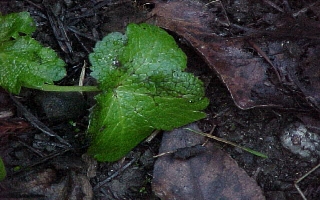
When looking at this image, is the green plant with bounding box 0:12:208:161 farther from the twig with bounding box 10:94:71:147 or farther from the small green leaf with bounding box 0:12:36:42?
the twig with bounding box 10:94:71:147

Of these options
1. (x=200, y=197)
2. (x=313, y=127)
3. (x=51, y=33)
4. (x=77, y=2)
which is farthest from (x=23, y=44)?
(x=313, y=127)


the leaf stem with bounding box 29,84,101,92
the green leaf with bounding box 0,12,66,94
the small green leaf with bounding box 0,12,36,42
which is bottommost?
the leaf stem with bounding box 29,84,101,92

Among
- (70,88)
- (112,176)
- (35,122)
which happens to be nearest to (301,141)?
(112,176)

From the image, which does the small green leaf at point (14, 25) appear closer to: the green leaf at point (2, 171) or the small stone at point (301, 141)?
the green leaf at point (2, 171)

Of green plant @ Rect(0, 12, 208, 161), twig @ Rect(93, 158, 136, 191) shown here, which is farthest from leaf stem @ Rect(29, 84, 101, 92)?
twig @ Rect(93, 158, 136, 191)

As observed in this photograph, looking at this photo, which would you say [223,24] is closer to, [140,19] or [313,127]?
[140,19]

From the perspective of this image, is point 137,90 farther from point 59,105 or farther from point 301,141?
point 301,141

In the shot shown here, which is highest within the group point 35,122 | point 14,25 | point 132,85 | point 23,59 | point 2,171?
point 14,25

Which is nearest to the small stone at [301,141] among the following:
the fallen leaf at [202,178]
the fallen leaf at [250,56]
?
the fallen leaf at [250,56]
